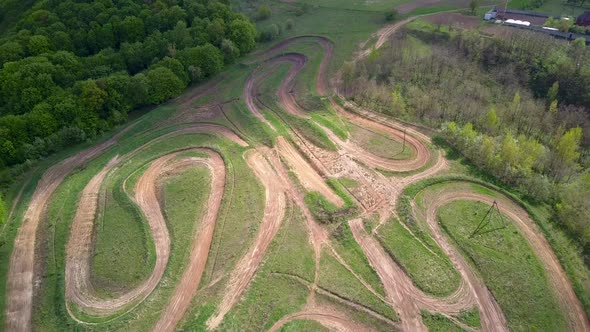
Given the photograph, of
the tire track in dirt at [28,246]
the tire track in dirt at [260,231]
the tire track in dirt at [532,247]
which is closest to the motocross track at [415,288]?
the tire track in dirt at [532,247]

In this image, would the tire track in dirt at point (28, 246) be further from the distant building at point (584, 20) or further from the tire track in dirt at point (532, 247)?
the distant building at point (584, 20)

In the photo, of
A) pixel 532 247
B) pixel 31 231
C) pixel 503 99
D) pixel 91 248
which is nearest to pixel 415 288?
pixel 532 247

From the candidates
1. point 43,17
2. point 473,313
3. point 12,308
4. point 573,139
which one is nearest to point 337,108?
point 573,139

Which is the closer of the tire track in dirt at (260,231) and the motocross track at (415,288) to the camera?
the motocross track at (415,288)

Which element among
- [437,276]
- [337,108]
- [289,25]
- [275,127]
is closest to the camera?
[437,276]

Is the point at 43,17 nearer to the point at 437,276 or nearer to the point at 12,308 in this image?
the point at 12,308

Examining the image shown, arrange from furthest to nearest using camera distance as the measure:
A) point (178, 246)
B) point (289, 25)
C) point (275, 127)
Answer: point (289, 25) → point (275, 127) → point (178, 246)
